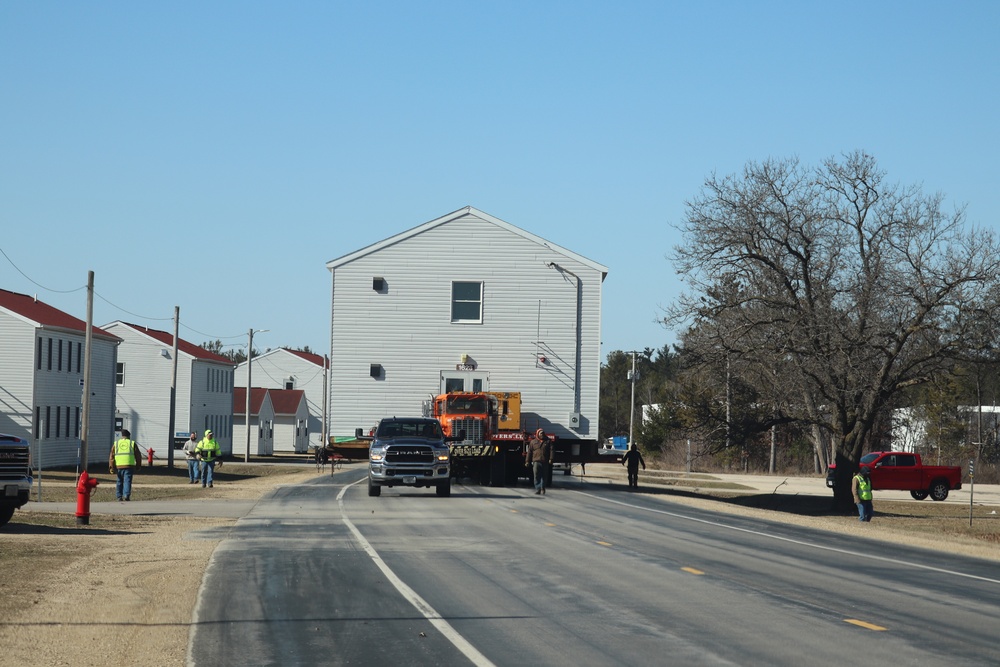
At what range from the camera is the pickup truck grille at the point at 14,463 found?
20.8 meters

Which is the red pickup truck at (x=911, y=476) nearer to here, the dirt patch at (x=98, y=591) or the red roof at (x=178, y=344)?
the dirt patch at (x=98, y=591)

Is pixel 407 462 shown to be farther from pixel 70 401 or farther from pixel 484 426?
pixel 70 401

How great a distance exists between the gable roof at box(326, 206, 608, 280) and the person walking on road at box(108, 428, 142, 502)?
11.0 meters

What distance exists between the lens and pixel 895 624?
11.9 metres

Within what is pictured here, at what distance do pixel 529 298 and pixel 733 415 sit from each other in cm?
763

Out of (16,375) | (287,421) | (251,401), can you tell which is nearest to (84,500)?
(16,375)

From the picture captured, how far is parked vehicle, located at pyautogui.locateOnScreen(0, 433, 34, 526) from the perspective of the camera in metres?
20.9

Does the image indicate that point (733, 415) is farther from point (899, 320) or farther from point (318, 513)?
point (318, 513)

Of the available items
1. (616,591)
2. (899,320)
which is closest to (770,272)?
(899,320)

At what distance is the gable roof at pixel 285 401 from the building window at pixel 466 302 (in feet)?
205

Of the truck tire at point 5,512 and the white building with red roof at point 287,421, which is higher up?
the white building with red roof at point 287,421

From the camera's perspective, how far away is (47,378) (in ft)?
180

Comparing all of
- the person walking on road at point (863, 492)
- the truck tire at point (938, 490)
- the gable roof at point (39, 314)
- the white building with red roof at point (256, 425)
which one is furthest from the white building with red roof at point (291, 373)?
the person walking on road at point (863, 492)

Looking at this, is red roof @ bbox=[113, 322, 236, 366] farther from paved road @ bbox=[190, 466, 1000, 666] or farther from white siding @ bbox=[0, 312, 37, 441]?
paved road @ bbox=[190, 466, 1000, 666]
